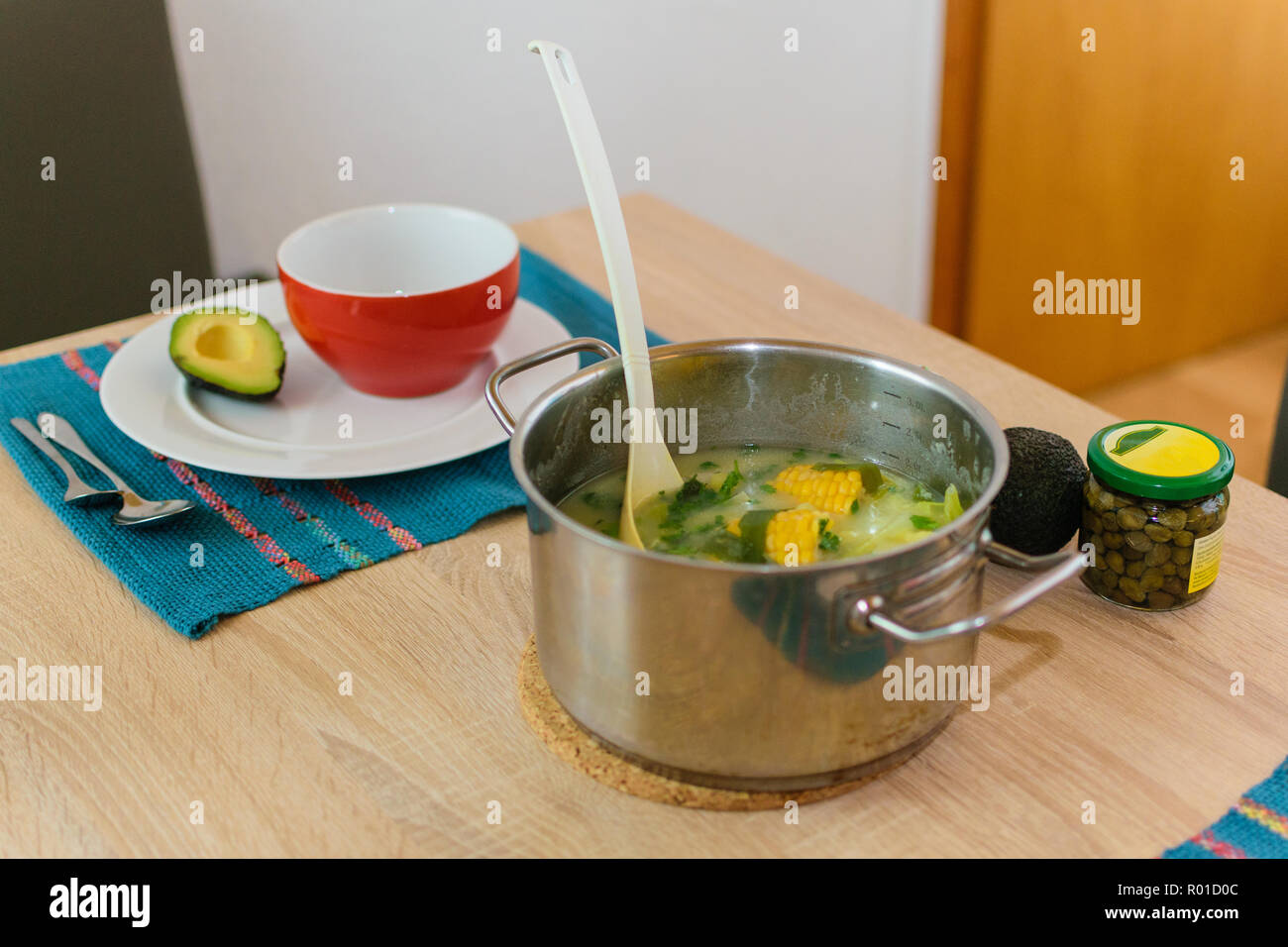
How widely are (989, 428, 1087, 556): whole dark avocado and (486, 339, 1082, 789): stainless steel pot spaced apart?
0.09 metres

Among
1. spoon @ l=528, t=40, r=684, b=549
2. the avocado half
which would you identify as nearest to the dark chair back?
the avocado half

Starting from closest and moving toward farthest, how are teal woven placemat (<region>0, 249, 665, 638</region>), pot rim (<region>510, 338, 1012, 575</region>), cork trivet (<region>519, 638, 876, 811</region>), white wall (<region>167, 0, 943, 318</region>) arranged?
pot rim (<region>510, 338, 1012, 575</region>)
cork trivet (<region>519, 638, 876, 811</region>)
teal woven placemat (<region>0, 249, 665, 638</region>)
white wall (<region>167, 0, 943, 318</region>)

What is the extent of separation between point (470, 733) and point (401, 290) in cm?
62

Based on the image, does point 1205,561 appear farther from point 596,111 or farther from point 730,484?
point 596,111

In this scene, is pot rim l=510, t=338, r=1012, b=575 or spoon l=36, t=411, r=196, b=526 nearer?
pot rim l=510, t=338, r=1012, b=575

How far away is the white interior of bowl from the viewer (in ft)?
3.93

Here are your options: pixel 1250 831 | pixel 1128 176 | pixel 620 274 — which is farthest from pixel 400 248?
pixel 1128 176

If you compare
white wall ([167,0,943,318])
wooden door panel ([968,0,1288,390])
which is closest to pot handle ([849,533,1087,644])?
white wall ([167,0,943,318])

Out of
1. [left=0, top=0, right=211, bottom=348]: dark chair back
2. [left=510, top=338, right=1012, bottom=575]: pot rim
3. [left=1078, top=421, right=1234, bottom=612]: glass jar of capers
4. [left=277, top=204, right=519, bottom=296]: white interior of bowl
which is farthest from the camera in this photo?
[left=0, top=0, right=211, bottom=348]: dark chair back

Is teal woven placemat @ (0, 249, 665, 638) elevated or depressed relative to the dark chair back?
depressed

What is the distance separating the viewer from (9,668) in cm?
83

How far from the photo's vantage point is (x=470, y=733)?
2.53 ft

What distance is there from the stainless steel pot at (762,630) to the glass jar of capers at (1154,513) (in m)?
0.11

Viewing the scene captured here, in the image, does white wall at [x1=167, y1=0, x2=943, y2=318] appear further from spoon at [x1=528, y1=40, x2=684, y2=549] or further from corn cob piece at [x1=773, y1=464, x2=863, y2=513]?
corn cob piece at [x1=773, y1=464, x2=863, y2=513]
